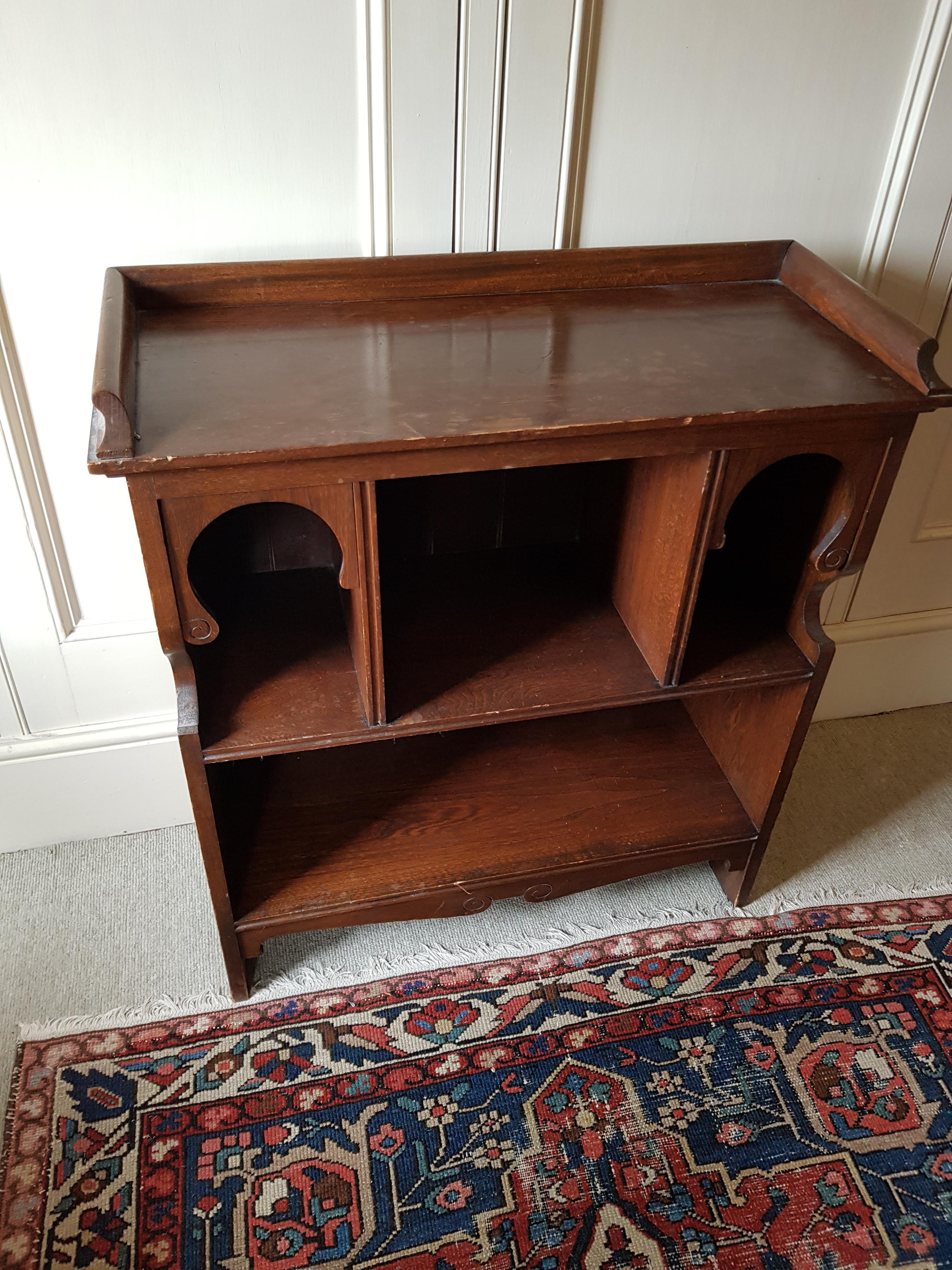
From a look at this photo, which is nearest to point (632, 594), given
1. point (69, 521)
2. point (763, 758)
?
point (763, 758)

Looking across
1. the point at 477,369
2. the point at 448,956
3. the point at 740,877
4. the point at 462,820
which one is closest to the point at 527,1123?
the point at 448,956

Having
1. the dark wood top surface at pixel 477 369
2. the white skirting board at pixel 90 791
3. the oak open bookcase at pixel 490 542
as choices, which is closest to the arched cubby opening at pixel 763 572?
the oak open bookcase at pixel 490 542

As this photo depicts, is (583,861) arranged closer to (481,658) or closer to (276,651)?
(481,658)

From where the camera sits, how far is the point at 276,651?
1.40m

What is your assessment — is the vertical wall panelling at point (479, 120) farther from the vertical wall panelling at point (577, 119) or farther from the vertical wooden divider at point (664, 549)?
the vertical wooden divider at point (664, 549)

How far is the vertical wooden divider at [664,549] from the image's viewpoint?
4.10 ft

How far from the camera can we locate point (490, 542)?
164 cm

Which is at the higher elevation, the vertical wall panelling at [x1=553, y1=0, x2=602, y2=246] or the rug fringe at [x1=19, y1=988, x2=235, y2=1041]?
the vertical wall panelling at [x1=553, y1=0, x2=602, y2=246]

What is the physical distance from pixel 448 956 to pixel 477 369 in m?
0.98

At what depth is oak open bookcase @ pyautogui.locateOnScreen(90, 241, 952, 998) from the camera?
44.1 inches

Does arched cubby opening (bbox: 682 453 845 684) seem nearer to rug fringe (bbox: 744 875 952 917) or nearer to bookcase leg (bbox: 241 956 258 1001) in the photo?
rug fringe (bbox: 744 875 952 917)

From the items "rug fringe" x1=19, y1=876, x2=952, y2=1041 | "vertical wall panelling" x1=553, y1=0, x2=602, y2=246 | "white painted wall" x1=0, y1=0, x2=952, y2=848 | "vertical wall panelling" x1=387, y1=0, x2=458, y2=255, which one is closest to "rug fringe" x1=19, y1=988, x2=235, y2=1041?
"rug fringe" x1=19, y1=876, x2=952, y2=1041

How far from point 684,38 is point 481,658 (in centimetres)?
91

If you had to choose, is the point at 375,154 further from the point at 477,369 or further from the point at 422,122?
the point at 477,369
